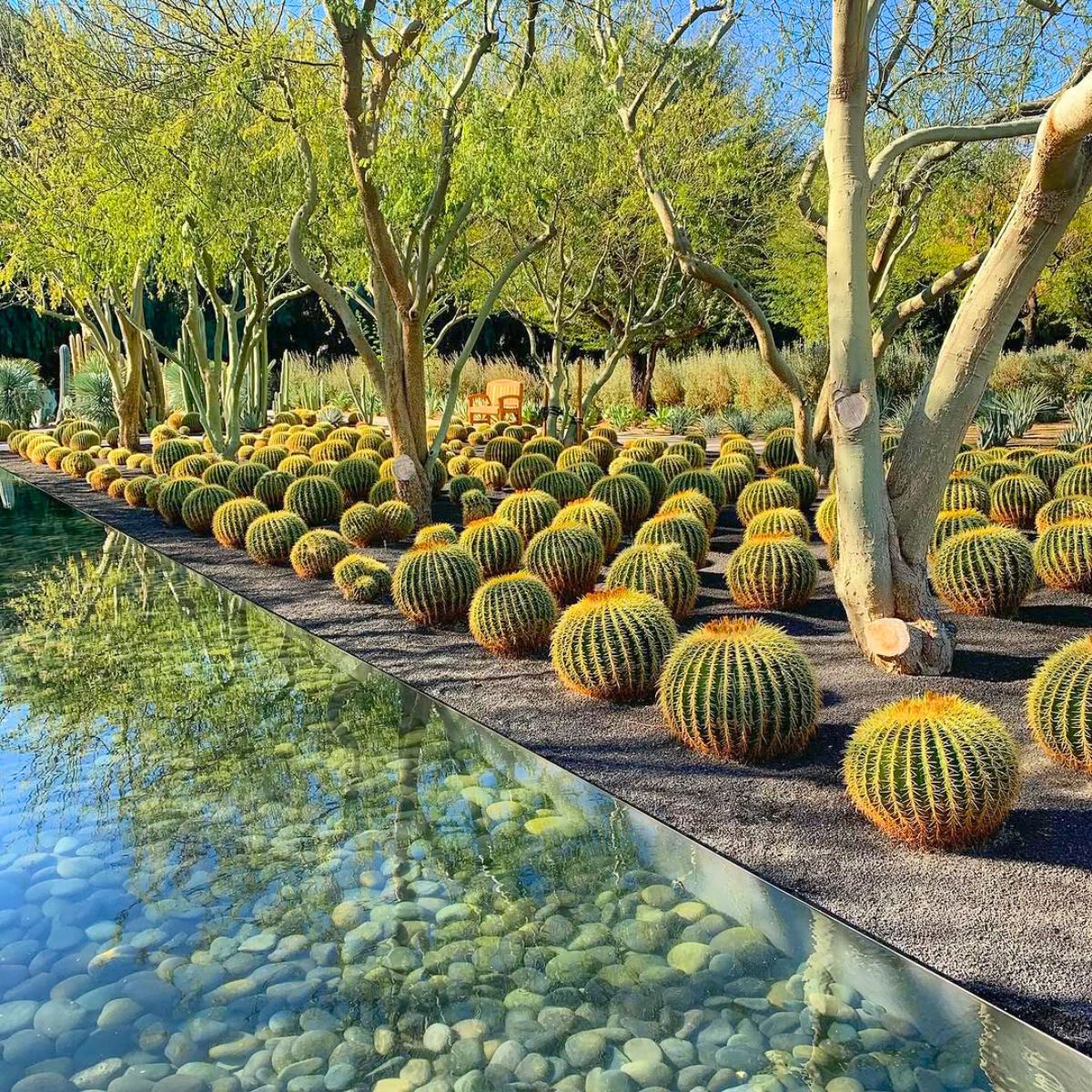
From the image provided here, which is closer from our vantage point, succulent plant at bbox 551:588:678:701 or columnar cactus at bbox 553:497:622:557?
succulent plant at bbox 551:588:678:701

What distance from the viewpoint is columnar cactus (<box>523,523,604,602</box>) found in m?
8.75

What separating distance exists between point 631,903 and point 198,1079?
1.64 metres

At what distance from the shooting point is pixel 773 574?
26.6 feet

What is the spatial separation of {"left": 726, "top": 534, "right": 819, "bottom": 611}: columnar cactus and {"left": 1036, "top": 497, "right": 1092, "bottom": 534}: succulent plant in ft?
7.42

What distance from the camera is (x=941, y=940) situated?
387 cm

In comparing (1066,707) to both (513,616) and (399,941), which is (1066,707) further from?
(513,616)

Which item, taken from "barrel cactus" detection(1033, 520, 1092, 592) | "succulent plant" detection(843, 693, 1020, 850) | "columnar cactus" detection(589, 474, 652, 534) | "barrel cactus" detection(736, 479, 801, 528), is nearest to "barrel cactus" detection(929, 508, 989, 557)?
"barrel cactus" detection(1033, 520, 1092, 592)

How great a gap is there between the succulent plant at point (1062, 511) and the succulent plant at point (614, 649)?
167 inches

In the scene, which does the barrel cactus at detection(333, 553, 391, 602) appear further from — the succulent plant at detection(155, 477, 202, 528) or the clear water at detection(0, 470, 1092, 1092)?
the succulent plant at detection(155, 477, 202, 528)

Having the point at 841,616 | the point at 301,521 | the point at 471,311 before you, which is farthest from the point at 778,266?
the point at 841,616

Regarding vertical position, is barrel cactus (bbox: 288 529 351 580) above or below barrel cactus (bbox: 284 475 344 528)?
below

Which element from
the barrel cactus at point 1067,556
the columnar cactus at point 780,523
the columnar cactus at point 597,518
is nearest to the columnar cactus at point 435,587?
the columnar cactus at point 597,518

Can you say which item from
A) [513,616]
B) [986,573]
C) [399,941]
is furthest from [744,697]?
[986,573]

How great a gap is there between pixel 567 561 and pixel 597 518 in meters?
1.27
